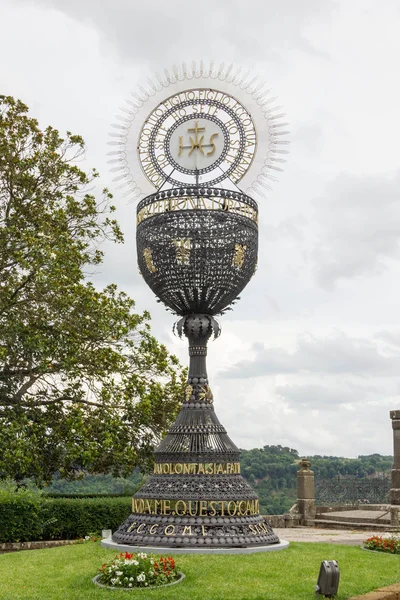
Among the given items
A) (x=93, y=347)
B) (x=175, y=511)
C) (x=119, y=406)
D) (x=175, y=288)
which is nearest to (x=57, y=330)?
(x=93, y=347)

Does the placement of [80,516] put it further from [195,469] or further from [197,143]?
[197,143]

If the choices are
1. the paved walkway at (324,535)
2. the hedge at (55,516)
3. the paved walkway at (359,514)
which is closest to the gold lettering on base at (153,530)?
the paved walkway at (324,535)

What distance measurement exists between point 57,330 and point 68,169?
5.07m

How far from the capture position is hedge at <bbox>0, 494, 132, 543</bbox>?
1523 centimetres

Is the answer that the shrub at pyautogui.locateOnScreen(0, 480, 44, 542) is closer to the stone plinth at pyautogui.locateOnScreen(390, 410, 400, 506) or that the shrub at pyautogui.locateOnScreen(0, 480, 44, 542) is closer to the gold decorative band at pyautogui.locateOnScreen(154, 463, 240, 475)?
the gold decorative band at pyautogui.locateOnScreen(154, 463, 240, 475)

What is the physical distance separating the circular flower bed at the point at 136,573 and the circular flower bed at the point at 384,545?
14.4 ft

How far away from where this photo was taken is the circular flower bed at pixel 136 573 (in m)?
8.69

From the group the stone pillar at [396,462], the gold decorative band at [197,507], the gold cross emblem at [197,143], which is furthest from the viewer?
the stone pillar at [396,462]

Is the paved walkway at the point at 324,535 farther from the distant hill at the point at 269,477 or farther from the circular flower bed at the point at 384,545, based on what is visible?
the distant hill at the point at 269,477

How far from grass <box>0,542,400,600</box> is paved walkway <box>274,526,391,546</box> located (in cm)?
357

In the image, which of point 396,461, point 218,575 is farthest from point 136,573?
point 396,461

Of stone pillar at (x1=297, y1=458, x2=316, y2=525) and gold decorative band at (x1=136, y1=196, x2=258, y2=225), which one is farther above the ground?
gold decorative band at (x1=136, y1=196, x2=258, y2=225)

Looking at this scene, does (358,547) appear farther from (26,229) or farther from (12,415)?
(26,229)

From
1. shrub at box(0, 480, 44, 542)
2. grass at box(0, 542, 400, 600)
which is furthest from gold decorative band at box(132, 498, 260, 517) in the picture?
shrub at box(0, 480, 44, 542)
